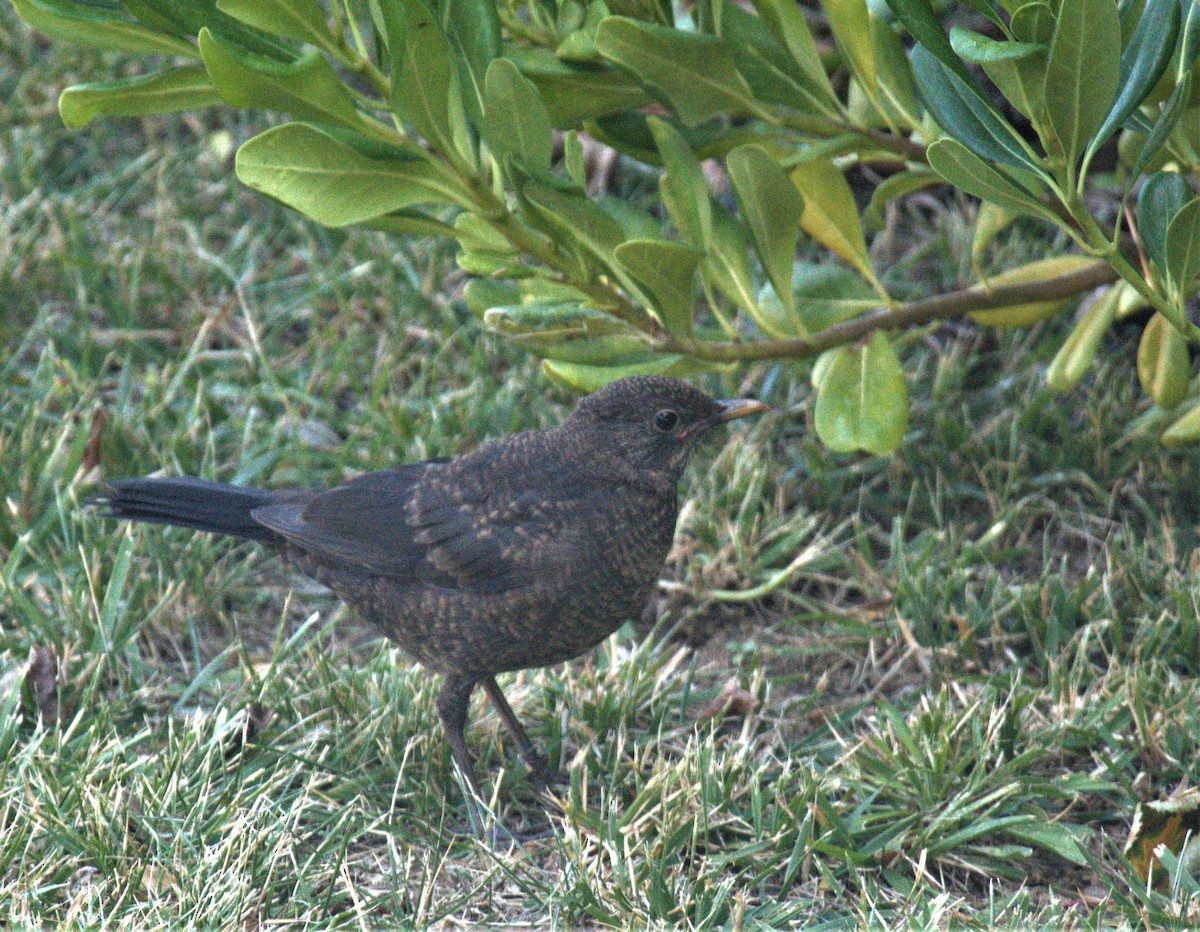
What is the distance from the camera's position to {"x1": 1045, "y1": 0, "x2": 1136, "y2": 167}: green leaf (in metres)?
2.84

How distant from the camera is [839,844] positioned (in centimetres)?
334

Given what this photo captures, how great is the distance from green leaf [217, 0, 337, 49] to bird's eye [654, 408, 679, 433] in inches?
48.4


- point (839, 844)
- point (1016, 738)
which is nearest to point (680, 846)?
point (839, 844)

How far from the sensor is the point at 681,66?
11.6 ft

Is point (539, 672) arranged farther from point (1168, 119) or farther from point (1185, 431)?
point (1168, 119)

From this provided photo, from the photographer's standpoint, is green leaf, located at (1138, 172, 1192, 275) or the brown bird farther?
the brown bird

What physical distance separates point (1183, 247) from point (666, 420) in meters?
1.29

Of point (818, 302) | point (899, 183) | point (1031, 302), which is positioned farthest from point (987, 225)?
point (818, 302)

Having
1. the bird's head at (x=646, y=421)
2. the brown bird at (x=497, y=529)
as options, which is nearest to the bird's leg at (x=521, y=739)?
the brown bird at (x=497, y=529)

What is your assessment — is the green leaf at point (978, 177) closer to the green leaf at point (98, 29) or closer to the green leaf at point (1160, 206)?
the green leaf at point (1160, 206)

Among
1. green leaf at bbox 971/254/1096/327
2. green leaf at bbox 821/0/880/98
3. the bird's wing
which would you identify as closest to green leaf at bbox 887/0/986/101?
green leaf at bbox 821/0/880/98

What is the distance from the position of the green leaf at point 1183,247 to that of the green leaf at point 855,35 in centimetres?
95

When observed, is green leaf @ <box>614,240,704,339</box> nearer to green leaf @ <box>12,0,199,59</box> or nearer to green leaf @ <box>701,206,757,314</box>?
green leaf @ <box>701,206,757,314</box>

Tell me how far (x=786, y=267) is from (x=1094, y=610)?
1.29 m
